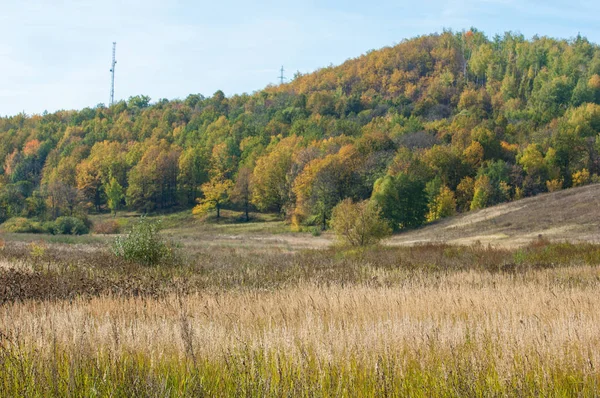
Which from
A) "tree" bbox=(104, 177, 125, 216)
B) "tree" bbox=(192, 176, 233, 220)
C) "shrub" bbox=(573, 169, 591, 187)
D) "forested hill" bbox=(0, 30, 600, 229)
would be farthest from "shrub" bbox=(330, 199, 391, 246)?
"tree" bbox=(104, 177, 125, 216)

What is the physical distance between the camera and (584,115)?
395ft

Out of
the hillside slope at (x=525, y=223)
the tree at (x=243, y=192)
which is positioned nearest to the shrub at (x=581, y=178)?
the hillside slope at (x=525, y=223)

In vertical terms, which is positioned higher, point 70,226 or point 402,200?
point 402,200

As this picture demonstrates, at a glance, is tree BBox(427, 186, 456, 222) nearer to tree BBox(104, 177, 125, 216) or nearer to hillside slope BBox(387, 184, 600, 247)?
hillside slope BBox(387, 184, 600, 247)

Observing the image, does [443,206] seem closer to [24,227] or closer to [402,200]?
[402,200]

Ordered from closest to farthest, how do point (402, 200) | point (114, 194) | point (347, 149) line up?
point (402, 200), point (347, 149), point (114, 194)

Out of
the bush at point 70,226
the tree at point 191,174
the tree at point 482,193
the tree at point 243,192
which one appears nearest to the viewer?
the bush at point 70,226

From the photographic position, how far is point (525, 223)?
185ft

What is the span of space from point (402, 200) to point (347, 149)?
24392mm

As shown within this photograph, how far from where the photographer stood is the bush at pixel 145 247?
74.3ft

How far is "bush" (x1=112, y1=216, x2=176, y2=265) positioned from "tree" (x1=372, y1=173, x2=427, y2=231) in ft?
164

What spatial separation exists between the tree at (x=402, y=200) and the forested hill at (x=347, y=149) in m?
0.18

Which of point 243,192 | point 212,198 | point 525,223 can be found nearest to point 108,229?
point 212,198

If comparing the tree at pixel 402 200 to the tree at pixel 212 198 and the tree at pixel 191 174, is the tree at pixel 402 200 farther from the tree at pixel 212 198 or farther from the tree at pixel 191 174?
the tree at pixel 191 174
